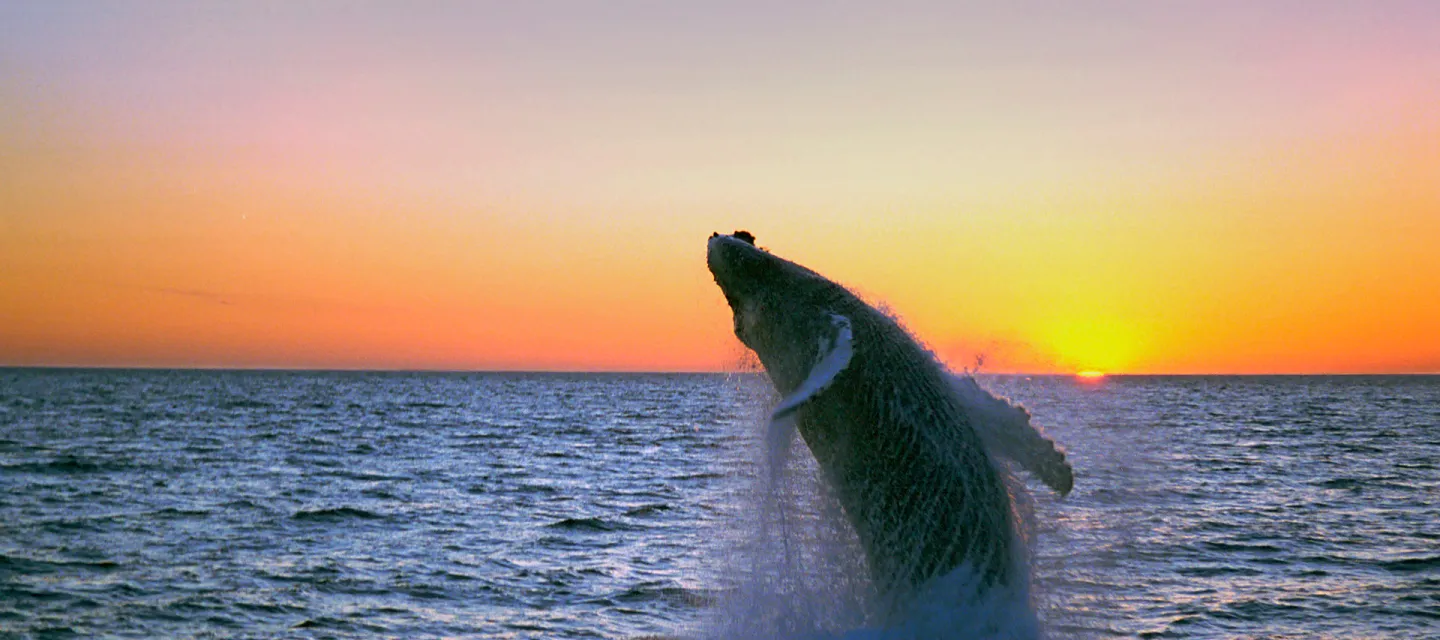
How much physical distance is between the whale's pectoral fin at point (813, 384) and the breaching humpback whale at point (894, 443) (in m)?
0.01

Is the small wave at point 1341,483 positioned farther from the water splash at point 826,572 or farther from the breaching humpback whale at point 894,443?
the breaching humpback whale at point 894,443

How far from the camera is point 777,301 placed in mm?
7355

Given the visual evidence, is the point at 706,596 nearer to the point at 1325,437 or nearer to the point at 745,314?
the point at 745,314

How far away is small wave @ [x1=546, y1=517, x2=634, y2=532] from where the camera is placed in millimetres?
19391

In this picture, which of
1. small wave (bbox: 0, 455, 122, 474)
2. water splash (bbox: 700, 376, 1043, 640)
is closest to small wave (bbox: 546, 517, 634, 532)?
water splash (bbox: 700, 376, 1043, 640)

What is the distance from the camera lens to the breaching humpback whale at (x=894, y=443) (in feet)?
22.2

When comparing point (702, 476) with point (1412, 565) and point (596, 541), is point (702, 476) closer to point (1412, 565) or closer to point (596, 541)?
point (596, 541)

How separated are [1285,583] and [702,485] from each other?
1497cm

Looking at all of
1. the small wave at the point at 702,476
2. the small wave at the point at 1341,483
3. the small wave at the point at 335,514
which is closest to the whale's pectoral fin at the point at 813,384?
the small wave at the point at 335,514

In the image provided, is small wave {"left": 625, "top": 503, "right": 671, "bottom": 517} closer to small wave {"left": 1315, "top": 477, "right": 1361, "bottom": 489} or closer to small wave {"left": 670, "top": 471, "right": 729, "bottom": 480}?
small wave {"left": 670, "top": 471, "right": 729, "bottom": 480}

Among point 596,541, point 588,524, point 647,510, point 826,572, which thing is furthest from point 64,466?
point 826,572

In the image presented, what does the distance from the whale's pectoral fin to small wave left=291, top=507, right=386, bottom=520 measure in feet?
51.4

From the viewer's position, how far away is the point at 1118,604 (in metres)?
12.9

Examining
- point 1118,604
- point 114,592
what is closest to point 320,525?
point 114,592
